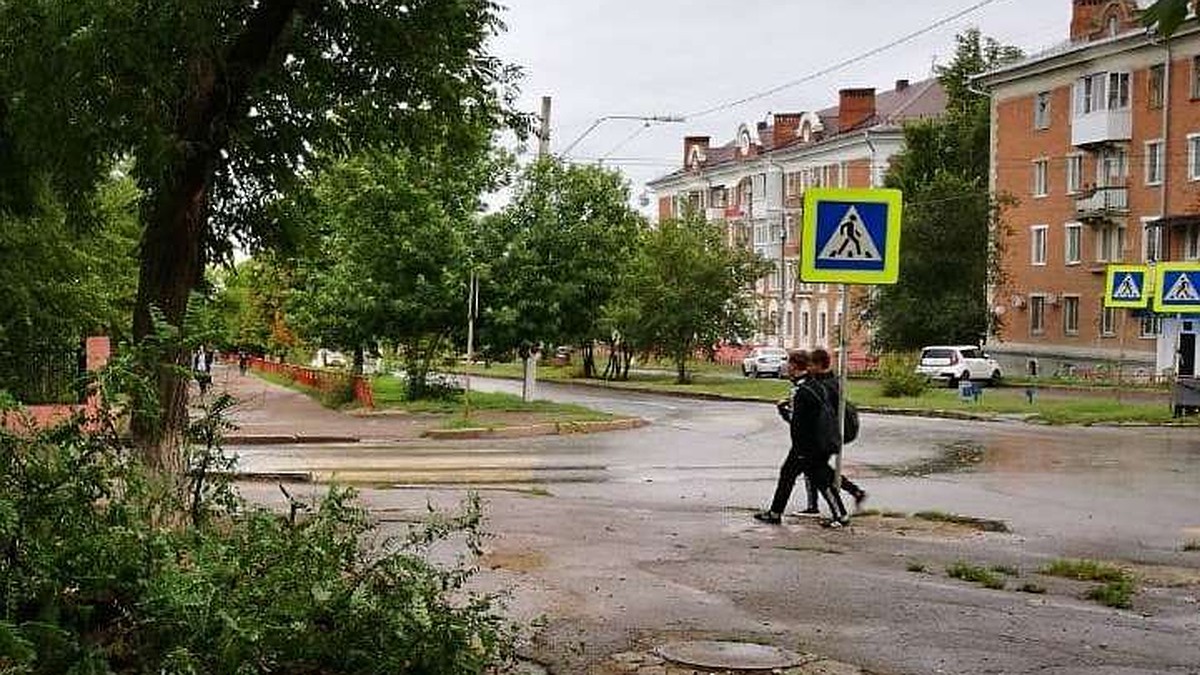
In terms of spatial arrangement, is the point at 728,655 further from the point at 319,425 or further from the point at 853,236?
the point at 319,425

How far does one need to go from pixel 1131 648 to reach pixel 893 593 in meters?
1.68

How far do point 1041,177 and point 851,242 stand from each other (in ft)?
166

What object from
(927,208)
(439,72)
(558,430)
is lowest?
(558,430)

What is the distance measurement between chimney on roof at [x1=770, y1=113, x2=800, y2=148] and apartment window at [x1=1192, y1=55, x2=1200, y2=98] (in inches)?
1464

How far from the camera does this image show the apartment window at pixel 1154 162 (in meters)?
53.3

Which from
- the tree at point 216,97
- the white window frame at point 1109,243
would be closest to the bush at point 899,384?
the white window frame at point 1109,243

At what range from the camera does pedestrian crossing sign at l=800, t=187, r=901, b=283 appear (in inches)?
513

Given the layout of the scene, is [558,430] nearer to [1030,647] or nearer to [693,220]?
[1030,647]

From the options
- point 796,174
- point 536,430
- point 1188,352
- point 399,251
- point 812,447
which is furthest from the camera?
point 796,174

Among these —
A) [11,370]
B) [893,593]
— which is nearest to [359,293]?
[11,370]

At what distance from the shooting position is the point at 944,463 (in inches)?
794

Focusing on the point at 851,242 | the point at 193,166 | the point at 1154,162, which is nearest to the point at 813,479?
the point at 851,242

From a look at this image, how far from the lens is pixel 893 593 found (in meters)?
8.83

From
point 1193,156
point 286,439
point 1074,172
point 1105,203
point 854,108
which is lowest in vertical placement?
point 286,439
